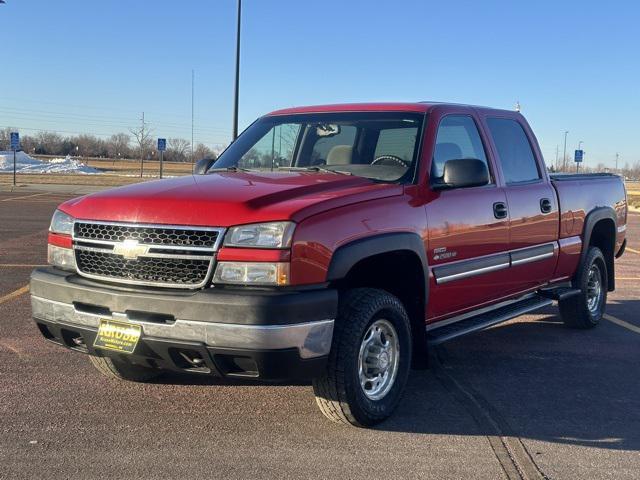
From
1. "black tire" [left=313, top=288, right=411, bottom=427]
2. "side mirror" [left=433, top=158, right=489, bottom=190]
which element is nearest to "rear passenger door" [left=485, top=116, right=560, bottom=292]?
"side mirror" [left=433, top=158, right=489, bottom=190]

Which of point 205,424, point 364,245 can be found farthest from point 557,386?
point 205,424

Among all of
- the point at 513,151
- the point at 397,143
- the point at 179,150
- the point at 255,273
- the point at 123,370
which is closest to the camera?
the point at 255,273

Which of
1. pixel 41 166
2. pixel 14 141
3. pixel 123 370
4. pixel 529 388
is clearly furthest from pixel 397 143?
pixel 41 166

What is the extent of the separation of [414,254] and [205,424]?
168 cm

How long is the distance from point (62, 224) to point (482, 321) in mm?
3083

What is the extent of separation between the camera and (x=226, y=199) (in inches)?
144

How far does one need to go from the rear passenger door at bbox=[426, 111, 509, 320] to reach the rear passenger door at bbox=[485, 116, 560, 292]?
20 cm

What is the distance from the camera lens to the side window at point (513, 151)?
5.60 meters

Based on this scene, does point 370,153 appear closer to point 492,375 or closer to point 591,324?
point 492,375

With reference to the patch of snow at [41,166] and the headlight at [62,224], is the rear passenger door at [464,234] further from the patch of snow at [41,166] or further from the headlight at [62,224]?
the patch of snow at [41,166]

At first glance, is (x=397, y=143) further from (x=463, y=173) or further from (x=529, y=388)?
(x=529, y=388)

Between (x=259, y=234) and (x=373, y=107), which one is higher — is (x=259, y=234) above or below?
below

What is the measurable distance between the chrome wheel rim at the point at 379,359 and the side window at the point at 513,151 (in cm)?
202

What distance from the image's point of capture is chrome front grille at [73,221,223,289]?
11.6ft
